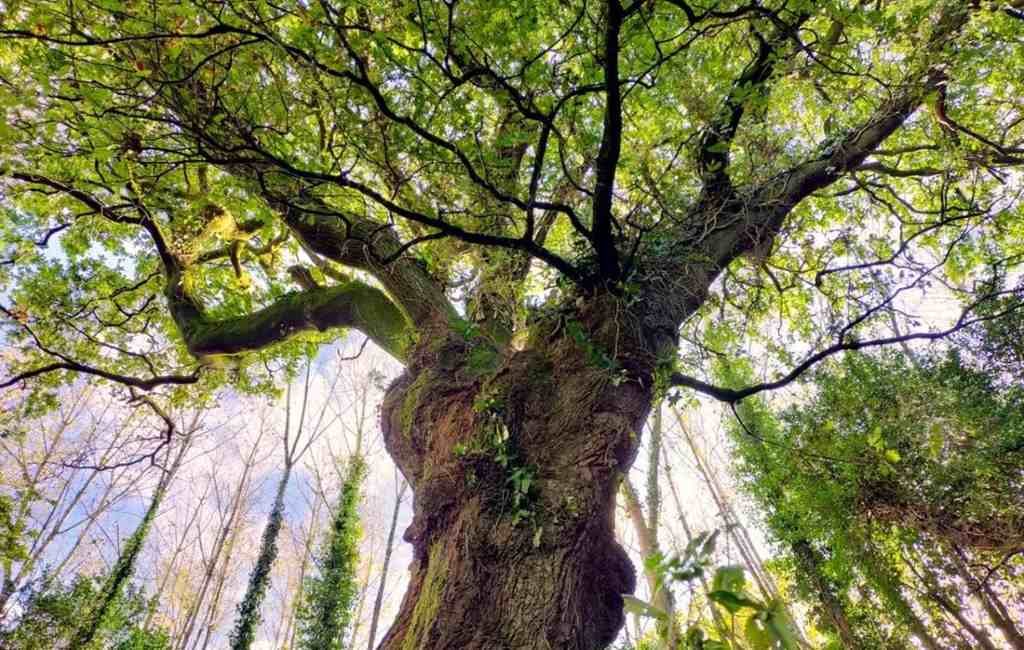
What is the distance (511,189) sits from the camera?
3164mm

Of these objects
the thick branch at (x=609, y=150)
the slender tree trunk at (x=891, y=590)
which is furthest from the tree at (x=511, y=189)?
the slender tree trunk at (x=891, y=590)

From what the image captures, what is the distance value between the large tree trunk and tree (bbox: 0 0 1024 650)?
13 millimetres

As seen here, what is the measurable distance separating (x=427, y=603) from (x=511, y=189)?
2.43 m

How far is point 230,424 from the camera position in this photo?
18172mm

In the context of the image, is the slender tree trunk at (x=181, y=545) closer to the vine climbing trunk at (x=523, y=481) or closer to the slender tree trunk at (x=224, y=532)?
the slender tree trunk at (x=224, y=532)

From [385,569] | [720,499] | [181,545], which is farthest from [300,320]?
[181,545]

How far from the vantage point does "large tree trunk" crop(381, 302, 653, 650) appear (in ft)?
6.53

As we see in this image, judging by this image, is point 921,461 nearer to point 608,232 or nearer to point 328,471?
point 608,232

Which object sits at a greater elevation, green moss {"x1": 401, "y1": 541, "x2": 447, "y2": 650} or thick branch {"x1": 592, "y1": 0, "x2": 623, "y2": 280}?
thick branch {"x1": 592, "y1": 0, "x2": 623, "y2": 280}

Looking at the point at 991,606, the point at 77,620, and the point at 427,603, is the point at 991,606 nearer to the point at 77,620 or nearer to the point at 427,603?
the point at 427,603

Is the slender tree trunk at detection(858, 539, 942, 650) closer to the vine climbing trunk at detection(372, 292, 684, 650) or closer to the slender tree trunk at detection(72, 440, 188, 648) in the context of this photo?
the vine climbing trunk at detection(372, 292, 684, 650)

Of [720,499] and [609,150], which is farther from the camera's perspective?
[720,499]

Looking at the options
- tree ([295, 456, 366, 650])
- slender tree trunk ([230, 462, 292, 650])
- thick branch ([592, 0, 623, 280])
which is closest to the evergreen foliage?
slender tree trunk ([230, 462, 292, 650])

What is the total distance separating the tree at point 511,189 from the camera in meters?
2.09
